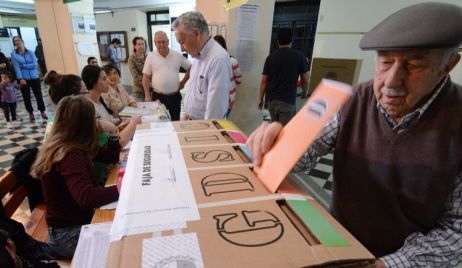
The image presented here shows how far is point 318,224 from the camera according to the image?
454mm

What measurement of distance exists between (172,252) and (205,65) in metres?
1.65

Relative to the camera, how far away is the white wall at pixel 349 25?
10.8ft

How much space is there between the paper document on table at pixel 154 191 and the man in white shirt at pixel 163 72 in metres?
2.46

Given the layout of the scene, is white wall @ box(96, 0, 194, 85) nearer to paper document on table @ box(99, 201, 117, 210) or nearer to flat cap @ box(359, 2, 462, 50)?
paper document on table @ box(99, 201, 117, 210)

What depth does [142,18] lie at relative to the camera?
29.1 feet

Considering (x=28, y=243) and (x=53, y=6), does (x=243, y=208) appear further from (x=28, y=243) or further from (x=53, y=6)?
(x=53, y=6)

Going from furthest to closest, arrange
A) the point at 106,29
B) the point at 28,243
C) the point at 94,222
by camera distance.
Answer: the point at 106,29 < the point at 28,243 < the point at 94,222

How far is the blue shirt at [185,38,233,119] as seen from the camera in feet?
5.91

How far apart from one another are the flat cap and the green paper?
408 mm

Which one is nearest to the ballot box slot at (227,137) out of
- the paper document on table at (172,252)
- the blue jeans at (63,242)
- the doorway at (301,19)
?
the paper document on table at (172,252)

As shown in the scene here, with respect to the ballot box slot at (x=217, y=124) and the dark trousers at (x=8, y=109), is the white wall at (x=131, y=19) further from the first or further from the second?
the ballot box slot at (x=217, y=124)

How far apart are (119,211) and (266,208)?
0.28m

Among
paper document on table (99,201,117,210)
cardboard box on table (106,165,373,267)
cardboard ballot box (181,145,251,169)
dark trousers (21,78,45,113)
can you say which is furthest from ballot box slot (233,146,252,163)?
dark trousers (21,78,45,113)

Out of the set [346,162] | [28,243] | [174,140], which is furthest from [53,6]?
[346,162]
